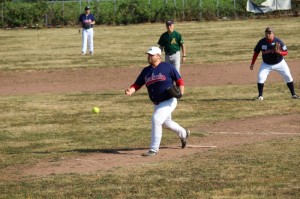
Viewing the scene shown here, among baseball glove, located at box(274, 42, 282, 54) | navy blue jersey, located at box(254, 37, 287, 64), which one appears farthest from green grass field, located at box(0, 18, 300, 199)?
baseball glove, located at box(274, 42, 282, 54)

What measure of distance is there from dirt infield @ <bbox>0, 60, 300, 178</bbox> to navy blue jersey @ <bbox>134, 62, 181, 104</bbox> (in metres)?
1.16

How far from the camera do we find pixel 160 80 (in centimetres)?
1588

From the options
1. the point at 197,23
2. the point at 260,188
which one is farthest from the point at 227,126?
the point at 197,23

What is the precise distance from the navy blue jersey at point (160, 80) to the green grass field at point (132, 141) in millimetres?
1332

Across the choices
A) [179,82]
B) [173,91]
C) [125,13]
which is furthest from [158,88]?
[125,13]

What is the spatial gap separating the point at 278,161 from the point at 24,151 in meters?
5.35

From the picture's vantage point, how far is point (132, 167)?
14.9 meters

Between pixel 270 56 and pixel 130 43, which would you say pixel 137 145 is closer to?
pixel 270 56

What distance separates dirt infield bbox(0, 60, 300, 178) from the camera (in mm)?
15539

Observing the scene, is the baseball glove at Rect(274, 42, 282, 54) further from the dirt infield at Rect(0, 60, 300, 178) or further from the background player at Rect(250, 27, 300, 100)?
the dirt infield at Rect(0, 60, 300, 178)

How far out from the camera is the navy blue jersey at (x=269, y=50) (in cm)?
2294

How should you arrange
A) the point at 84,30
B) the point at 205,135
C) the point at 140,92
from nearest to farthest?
1. the point at 205,135
2. the point at 140,92
3. the point at 84,30

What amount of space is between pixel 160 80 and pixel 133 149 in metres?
1.83

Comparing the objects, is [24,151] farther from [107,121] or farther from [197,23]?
[197,23]
